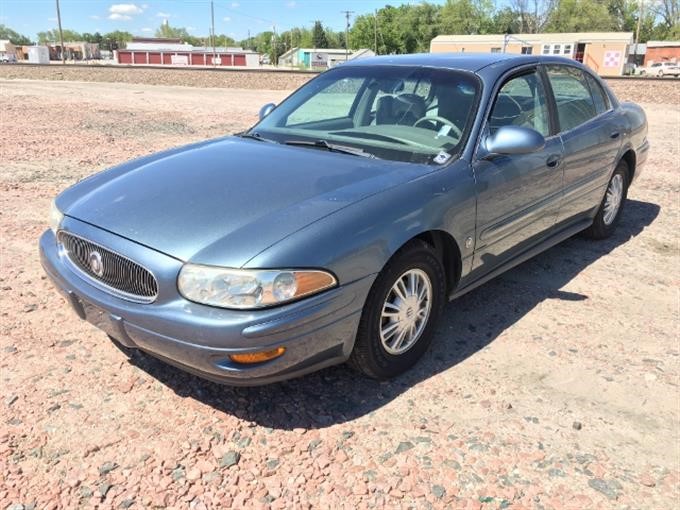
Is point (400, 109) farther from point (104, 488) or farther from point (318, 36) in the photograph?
point (318, 36)

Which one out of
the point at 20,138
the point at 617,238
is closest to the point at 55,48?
the point at 20,138

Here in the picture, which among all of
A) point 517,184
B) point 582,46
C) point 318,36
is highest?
point 318,36

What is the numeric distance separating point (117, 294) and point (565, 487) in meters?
2.16

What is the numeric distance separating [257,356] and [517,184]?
2.13 m

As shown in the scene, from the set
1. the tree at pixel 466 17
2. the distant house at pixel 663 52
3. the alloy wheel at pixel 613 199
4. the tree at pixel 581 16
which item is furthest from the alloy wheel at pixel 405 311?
the tree at pixel 466 17

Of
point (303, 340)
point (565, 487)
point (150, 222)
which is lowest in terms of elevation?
point (565, 487)

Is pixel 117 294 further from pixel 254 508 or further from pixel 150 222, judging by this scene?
pixel 254 508

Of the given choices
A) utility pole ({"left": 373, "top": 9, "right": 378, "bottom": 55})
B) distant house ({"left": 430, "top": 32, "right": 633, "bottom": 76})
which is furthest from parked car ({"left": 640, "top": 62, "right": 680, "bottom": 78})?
utility pole ({"left": 373, "top": 9, "right": 378, "bottom": 55})

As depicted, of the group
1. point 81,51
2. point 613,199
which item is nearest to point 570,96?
point 613,199

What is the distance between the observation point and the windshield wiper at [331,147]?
11.7ft

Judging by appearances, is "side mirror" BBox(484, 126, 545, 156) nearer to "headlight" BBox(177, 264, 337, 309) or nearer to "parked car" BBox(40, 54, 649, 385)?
"parked car" BBox(40, 54, 649, 385)

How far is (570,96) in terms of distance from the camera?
473 cm

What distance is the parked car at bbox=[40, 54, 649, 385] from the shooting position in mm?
A: 2588

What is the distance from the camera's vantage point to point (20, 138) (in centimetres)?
1038
